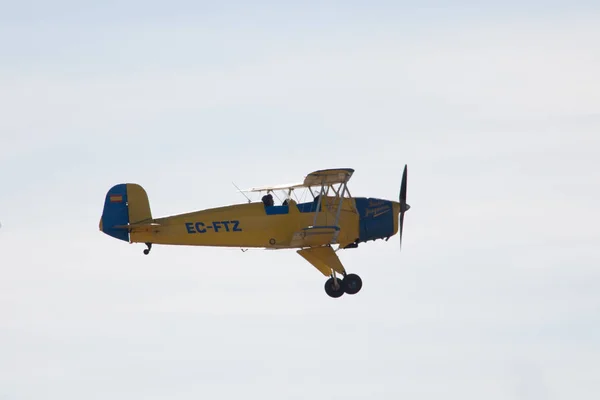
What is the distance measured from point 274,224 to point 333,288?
2401mm

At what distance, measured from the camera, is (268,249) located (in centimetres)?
4247

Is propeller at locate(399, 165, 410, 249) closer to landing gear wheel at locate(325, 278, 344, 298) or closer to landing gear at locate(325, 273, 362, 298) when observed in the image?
landing gear at locate(325, 273, 362, 298)

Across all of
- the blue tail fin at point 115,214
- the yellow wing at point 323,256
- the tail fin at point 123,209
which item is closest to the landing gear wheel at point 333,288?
the yellow wing at point 323,256

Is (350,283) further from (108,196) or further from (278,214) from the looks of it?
(108,196)

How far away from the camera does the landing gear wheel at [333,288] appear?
42.9 meters

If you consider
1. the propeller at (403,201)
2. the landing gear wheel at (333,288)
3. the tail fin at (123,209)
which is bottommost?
the landing gear wheel at (333,288)

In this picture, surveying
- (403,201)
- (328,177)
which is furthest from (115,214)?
(403,201)

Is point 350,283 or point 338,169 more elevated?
point 338,169

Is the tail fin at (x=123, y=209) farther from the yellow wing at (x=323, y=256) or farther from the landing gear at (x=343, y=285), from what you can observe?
the landing gear at (x=343, y=285)

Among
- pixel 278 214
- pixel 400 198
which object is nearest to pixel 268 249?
pixel 278 214

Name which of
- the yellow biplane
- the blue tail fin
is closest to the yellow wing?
the yellow biplane

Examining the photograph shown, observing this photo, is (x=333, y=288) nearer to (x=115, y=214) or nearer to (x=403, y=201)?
(x=403, y=201)

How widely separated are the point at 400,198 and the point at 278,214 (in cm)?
346

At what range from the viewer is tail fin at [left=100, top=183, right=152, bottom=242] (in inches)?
1667
